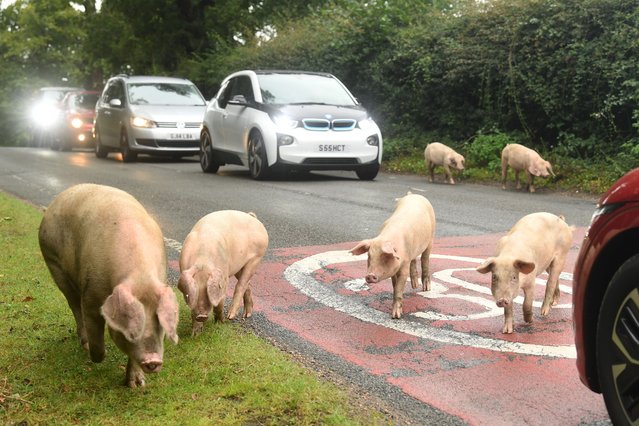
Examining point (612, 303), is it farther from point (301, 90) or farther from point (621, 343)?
point (301, 90)

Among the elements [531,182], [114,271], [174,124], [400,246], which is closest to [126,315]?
[114,271]

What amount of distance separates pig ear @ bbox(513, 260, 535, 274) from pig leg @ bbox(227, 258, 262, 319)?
166cm

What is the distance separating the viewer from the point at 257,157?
15.9m

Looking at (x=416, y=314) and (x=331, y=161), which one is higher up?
(x=331, y=161)

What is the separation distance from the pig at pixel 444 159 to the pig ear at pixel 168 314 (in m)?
12.5

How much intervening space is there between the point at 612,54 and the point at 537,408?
472 inches

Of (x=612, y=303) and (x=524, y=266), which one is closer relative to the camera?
(x=612, y=303)

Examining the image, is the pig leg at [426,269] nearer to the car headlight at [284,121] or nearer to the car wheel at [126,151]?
the car headlight at [284,121]

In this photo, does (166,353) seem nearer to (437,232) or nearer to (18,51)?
(437,232)

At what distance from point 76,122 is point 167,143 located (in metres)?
8.52

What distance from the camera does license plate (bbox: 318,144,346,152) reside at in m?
15.3

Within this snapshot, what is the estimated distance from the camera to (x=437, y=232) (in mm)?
9359

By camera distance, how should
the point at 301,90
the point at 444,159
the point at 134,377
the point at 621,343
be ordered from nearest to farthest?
the point at 621,343, the point at 134,377, the point at 444,159, the point at 301,90

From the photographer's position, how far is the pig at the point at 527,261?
5.04 m
